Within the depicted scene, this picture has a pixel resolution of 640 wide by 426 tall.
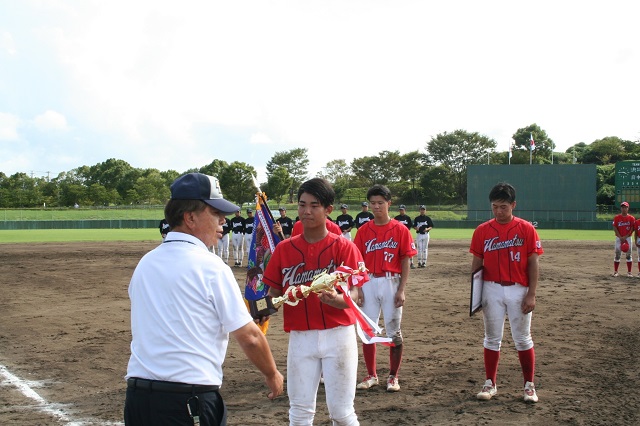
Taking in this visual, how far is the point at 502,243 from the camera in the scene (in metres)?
6.54

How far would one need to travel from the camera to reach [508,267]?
6.46 m

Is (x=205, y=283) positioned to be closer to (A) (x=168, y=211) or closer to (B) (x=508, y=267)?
(A) (x=168, y=211)

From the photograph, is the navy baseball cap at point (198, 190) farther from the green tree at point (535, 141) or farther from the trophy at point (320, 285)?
the green tree at point (535, 141)

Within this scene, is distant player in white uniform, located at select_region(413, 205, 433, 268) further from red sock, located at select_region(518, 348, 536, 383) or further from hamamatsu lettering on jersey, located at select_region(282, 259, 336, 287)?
hamamatsu lettering on jersey, located at select_region(282, 259, 336, 287)

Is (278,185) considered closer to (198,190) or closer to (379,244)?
(379,244)

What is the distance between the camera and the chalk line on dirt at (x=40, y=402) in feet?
19.1

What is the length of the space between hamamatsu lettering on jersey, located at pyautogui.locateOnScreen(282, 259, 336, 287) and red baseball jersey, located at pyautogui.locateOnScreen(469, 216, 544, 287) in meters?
2.66

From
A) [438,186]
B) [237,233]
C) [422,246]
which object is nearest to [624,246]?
[422,246]

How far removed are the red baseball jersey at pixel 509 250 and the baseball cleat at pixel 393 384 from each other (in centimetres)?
156

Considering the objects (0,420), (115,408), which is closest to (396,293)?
(115,408)

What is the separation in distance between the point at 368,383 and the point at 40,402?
11.9 ft

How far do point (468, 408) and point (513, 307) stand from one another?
117cm

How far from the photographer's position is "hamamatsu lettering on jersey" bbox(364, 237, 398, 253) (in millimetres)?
7133

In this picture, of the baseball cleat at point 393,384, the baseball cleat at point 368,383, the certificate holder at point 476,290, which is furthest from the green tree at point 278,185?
the certificate holder at point 476,290
